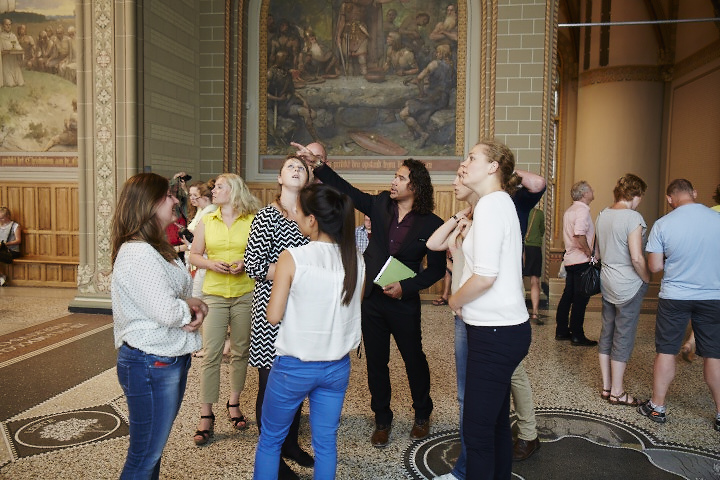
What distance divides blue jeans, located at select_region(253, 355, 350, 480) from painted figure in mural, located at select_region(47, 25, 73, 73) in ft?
30.2

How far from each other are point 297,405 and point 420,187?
66.2 inches

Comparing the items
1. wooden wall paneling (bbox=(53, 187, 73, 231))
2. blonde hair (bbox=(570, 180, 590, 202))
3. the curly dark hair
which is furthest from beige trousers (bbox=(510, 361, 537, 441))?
Result: wooden wall paneling (bbox=(53, 187, 73, 231))

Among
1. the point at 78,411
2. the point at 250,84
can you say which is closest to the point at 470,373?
the point at 78,411

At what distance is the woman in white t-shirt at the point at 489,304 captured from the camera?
246 cm

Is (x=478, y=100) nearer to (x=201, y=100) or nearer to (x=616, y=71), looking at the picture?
(x=201, y=100)

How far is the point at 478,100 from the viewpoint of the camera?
9.17 meters

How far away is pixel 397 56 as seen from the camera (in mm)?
9328

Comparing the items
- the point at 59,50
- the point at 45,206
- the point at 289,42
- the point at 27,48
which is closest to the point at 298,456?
the point at 289,42

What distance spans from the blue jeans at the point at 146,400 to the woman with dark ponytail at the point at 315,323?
0.40 metres

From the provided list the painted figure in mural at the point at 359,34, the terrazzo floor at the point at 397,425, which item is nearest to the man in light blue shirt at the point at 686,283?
the terrazzo floor at the point at 397,425

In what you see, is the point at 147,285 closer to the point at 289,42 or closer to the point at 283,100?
the point at 283,100

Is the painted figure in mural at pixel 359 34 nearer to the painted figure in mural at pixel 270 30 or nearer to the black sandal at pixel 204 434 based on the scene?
the painted figure in mural at pixel 270 30

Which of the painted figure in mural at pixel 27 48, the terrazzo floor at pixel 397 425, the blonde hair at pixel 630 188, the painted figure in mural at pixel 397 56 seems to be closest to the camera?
the terrazzo floor at pixel 397 425

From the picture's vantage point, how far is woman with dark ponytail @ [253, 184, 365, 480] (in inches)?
93.4
